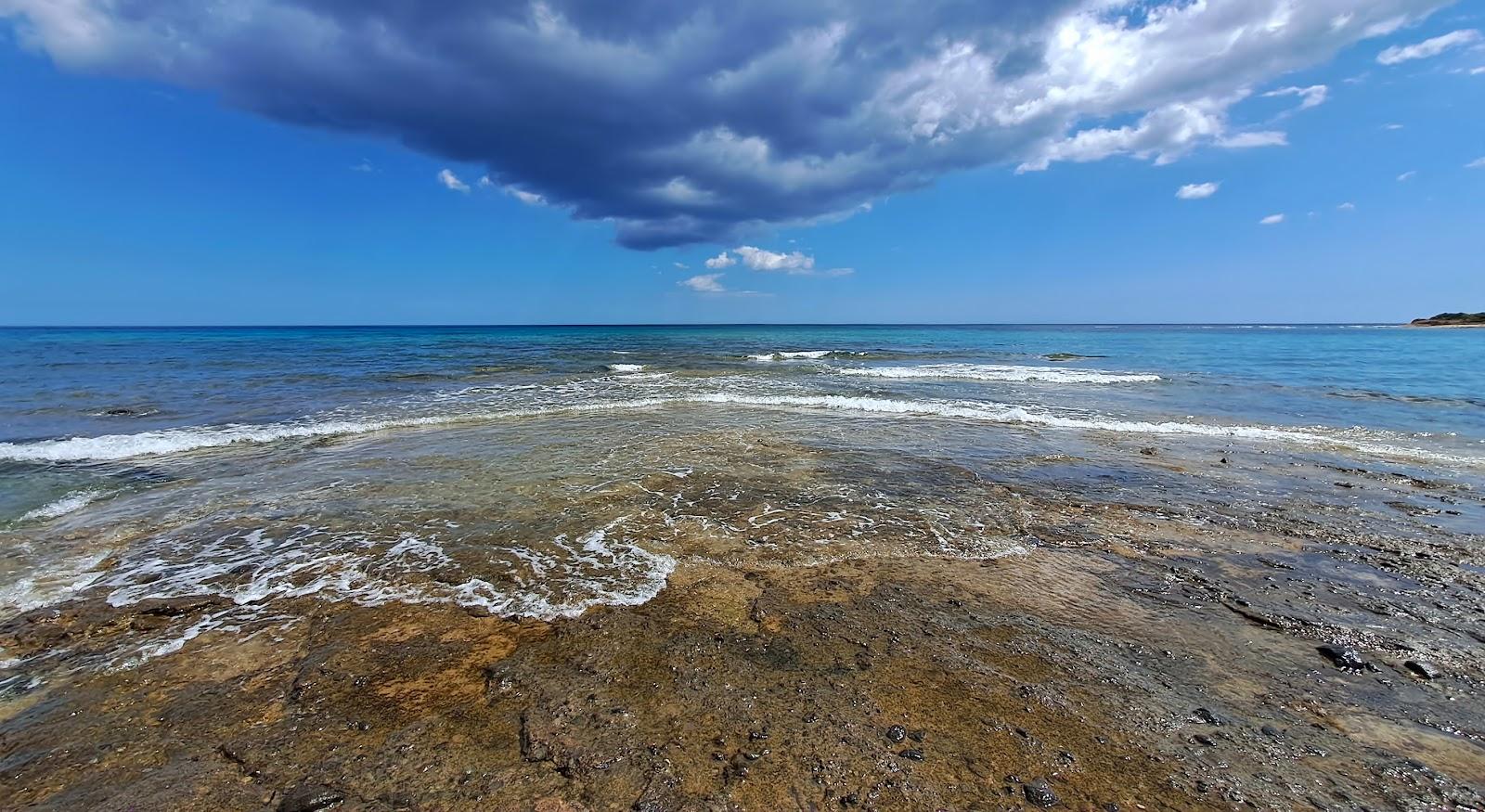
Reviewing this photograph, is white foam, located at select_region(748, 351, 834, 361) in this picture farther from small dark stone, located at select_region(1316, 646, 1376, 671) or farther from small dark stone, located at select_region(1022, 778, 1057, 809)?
small dark stone, located at select_region(1022, 778, 1057, 809)

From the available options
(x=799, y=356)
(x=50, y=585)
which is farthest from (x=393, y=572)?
(x=799, y=356)

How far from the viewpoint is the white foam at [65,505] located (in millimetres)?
7100

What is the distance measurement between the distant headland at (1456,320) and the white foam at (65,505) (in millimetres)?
147942

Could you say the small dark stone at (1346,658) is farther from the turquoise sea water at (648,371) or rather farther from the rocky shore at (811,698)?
the turquoise sea water at (648,371)

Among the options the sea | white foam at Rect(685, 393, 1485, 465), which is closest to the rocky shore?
the sea

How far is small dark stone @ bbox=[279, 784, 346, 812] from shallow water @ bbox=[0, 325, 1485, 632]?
74.8 inches

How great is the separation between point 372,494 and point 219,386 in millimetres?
18868

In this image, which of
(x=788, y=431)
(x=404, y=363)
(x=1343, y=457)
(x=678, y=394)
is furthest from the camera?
(x=404, y=363)

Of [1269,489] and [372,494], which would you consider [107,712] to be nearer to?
[372,494]

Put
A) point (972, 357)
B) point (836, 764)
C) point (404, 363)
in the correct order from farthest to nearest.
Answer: point (972, 357), point (404, 363), point (836, 764)

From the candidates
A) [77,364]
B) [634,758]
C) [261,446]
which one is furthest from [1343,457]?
[77,364]

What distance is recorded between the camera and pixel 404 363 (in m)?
32.7

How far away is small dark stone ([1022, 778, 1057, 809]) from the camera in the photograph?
2.85m

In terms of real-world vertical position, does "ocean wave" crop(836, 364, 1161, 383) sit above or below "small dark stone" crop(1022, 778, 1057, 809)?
above
